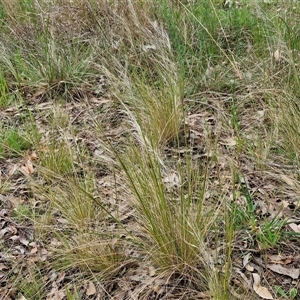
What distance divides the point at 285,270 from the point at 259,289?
0.55 feet

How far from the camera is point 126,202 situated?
Result: 2.39 m

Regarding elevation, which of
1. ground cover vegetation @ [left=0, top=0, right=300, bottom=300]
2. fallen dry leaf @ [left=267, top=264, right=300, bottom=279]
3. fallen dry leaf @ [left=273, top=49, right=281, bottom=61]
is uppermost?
fallen dry leaf @ [left=273, top=49, right=281, bottom=61]

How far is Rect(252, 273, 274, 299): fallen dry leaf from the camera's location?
1.89 meters

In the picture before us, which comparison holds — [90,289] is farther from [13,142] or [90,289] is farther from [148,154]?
[13,142]

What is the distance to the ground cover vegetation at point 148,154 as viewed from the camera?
1.99m

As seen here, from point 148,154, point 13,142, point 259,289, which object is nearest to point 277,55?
point 148,154

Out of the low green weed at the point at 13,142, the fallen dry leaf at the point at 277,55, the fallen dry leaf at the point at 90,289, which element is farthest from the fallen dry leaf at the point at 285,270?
the low green weed at the point at 13,142

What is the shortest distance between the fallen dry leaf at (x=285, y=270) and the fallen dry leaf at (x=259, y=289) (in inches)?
A: 3.4

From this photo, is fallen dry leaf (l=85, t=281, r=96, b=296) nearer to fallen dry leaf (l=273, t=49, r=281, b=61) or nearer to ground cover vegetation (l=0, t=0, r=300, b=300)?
ground cover vegetation (l=0, t=0, r=300, b=300)

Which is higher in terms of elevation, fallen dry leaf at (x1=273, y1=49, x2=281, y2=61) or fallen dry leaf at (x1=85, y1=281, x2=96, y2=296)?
fallen dry leaf at (x1=273, y1=49, x2=281, y2=61)

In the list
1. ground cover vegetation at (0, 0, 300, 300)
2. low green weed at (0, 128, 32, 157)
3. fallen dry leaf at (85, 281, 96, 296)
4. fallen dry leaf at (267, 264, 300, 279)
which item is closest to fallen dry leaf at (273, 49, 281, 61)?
ground cover vegetation at (0, 0, 300, 300)

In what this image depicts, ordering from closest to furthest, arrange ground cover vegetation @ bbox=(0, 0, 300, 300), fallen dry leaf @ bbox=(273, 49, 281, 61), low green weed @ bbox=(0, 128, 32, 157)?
ground cover vegetation @ bbox=(0, 0, 300, 300)
low green weed @ bbox=(0, 128, 32, 157)
fallen dry leaf @ bbox=(273, 49, 281, 61)

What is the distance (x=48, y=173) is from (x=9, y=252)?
0.56 metres

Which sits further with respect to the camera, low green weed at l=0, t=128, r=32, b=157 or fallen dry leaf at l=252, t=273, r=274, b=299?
low green weed at l=0, t=128, r=32, b=157
